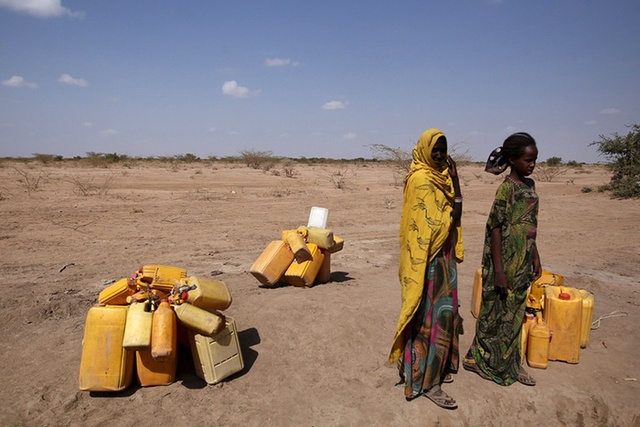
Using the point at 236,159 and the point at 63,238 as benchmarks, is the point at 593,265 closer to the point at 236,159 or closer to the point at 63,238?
the point at 63,238

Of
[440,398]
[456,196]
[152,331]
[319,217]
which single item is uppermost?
[456,196]

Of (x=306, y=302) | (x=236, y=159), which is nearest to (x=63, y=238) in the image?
(x=306, y=302)

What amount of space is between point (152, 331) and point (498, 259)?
7.86ft

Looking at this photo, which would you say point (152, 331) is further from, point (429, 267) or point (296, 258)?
point (296, 258)

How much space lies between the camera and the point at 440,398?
116 inches

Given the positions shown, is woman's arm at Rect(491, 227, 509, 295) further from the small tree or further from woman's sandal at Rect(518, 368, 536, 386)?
the small tree

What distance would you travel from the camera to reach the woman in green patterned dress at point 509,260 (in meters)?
2.95

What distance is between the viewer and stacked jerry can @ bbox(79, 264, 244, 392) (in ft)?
9.50

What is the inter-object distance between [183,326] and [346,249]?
4.64m

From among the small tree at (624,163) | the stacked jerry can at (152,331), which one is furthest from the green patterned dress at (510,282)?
the small tree at (624,163)

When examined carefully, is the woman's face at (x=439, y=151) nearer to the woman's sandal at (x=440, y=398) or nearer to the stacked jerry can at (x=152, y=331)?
the woman's sandal at (x=440, y=398)

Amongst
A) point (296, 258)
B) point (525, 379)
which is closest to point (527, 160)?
point (525, 379)

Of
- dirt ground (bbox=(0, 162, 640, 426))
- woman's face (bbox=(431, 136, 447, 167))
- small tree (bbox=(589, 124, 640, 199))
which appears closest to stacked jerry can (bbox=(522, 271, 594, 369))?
dirt ground (bbox=(0, 162, 640, 426))

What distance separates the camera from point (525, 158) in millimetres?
2887
